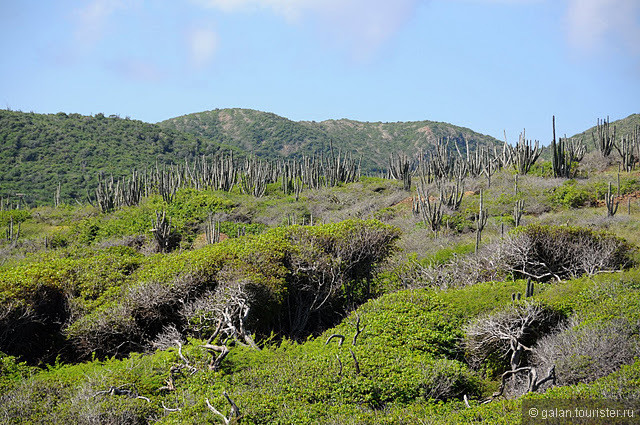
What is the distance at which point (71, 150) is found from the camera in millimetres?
44719

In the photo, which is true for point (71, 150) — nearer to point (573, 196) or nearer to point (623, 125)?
point (573, 196)

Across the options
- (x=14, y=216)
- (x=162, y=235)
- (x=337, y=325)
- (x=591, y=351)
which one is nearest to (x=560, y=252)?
(x=337, y=325)

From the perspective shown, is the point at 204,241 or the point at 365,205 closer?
the point at 204,241

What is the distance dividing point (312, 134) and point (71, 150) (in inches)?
1579

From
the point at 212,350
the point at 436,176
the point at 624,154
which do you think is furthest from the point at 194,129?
the point at 212,350

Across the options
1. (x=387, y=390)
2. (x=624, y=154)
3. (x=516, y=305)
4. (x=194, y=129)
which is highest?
(x=194, y=129)

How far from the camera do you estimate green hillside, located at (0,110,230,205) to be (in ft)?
129

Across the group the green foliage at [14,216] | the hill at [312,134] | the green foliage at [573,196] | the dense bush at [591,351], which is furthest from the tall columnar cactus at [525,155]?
the hill at [312,134]

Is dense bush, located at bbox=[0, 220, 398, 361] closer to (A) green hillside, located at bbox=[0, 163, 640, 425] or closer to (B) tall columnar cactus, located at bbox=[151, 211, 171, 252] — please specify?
(A) green hillside, located at bbox=[0, 163, 640, 425]

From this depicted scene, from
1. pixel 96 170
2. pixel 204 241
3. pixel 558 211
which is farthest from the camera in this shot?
pixel 96 170

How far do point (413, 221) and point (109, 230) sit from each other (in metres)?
12.8

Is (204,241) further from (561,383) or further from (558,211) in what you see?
(561,383)

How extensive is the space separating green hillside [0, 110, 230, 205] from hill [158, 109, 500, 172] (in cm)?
2038

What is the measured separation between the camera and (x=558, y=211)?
66.2 ft
